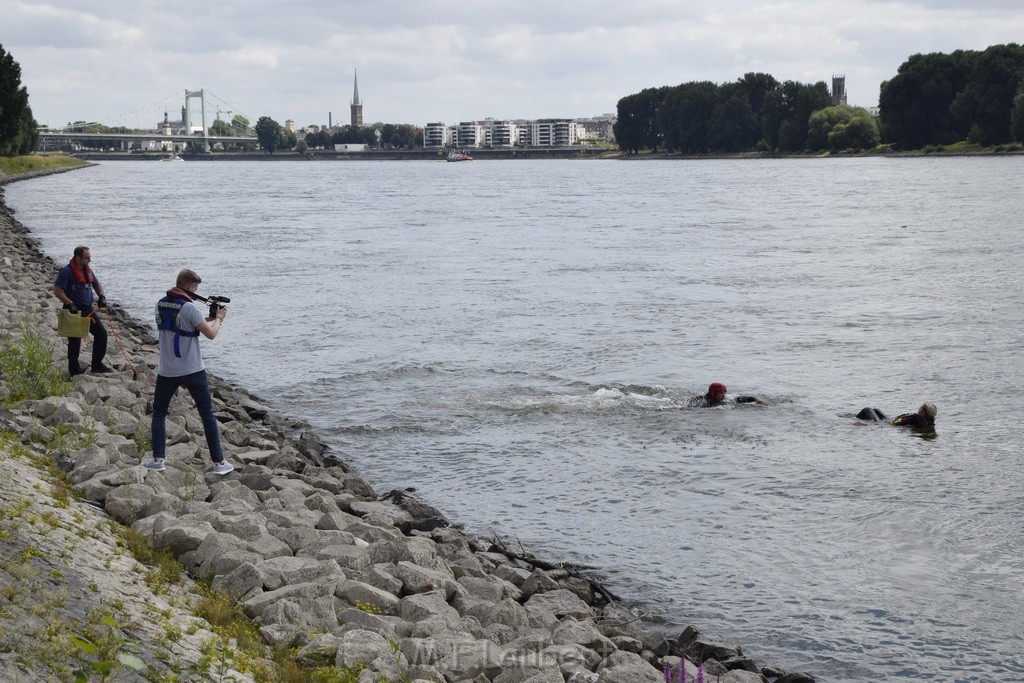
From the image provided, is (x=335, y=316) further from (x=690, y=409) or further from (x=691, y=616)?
(x=691, y=616)

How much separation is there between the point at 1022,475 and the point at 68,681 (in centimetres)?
1242

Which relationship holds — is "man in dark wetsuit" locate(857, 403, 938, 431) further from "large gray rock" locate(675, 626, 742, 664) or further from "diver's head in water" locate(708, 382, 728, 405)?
"large gray rock" locate(675, 626, 742, 664)

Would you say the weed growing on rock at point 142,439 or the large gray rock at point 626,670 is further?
the weed growing on rock at point 142,439

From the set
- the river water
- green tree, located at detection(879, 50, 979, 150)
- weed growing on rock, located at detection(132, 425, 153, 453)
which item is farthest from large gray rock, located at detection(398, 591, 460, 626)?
green tree, located at detection(879, 50, 979, 150)

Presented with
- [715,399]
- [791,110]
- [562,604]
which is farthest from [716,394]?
[791,110]

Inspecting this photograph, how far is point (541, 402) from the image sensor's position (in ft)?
62.3

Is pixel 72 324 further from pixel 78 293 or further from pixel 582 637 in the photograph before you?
pixel 582 637

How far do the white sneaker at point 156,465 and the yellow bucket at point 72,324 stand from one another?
178 inches

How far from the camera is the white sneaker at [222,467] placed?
1191cm

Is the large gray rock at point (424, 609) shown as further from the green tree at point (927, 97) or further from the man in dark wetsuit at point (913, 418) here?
the green tree at point (927, 97)

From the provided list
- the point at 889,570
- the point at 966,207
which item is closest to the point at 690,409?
the point at 889,570

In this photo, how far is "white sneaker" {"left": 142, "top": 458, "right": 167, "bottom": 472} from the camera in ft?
37.1

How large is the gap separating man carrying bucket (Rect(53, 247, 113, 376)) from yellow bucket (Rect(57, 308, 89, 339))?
0.28m

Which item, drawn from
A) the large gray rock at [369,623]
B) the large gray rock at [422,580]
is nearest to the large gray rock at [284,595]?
the large gray rock at [369,623]
